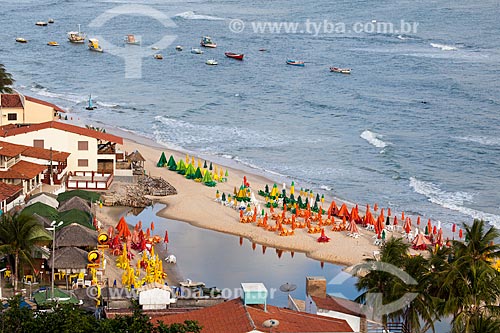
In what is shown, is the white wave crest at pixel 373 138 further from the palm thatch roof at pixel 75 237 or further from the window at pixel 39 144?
the palm thatch roof at pixel 75 237

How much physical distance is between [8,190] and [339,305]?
2040 centimetres

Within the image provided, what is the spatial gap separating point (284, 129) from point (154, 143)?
13.6 m

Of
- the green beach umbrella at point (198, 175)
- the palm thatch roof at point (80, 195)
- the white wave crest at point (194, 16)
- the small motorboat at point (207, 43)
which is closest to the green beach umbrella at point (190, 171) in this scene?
the green beach umbrella at point (198, 175)

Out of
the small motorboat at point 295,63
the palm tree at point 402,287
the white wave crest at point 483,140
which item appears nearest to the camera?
the palm tree at point 402,287

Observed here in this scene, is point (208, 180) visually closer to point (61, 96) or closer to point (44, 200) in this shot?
point (44, 200)

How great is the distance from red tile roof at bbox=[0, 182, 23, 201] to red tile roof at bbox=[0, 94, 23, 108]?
15772 mm

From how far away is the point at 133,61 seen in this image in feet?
406

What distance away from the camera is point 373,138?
7862 cm

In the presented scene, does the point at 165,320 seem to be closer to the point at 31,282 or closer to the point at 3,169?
the point at 31,282

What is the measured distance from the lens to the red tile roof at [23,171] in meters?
48.9

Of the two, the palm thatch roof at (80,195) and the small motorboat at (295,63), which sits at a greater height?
the palm thatch roof at (80,195)

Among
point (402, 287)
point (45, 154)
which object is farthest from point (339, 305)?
point (45, 154)

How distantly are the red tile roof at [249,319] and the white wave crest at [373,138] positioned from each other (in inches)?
1838

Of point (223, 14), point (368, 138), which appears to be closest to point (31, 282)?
point (368, 138)
